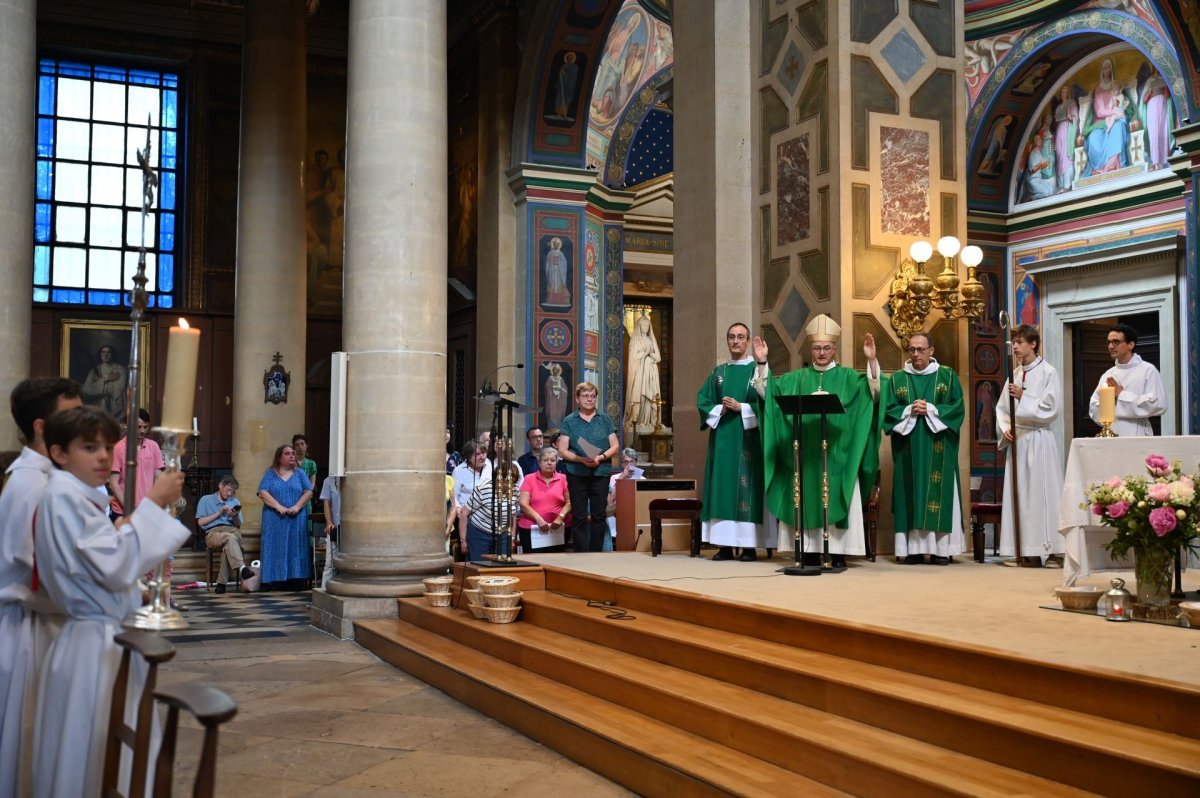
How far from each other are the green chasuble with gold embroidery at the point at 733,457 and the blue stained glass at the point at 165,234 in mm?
13069

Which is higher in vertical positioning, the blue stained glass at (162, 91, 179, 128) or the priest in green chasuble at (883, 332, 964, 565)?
the blue stained glass at (162, 91, 179, 128)

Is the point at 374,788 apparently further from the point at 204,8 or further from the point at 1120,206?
the point at 204,8

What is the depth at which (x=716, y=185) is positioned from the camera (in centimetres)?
1023

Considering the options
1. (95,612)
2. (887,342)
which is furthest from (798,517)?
(95,612)

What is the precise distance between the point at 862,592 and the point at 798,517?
1190mm

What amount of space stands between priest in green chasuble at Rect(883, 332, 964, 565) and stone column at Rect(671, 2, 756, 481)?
1983mm

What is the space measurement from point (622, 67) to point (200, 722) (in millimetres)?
16178

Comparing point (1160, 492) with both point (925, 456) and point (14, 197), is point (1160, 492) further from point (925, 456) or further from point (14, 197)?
point (14, 197)

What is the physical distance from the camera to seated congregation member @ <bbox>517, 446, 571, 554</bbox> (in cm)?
1020

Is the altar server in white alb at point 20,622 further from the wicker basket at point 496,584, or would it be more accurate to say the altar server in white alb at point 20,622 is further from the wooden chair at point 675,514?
the wooden chair at point 675,514

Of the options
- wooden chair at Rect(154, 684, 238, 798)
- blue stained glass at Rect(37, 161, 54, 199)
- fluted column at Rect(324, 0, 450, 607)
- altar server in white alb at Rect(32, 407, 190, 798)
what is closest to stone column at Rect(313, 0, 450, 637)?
fluted column at Rect(324, 0, 450, 607)

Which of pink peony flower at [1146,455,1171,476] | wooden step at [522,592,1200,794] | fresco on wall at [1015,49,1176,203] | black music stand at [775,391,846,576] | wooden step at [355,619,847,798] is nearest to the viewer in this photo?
wooden step at [522,592,1200,794]

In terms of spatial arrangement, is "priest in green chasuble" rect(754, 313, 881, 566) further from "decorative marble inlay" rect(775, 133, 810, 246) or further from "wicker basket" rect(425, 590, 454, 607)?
"wicker basket" rect(425, 590, 454, 607)

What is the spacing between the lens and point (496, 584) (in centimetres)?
745
